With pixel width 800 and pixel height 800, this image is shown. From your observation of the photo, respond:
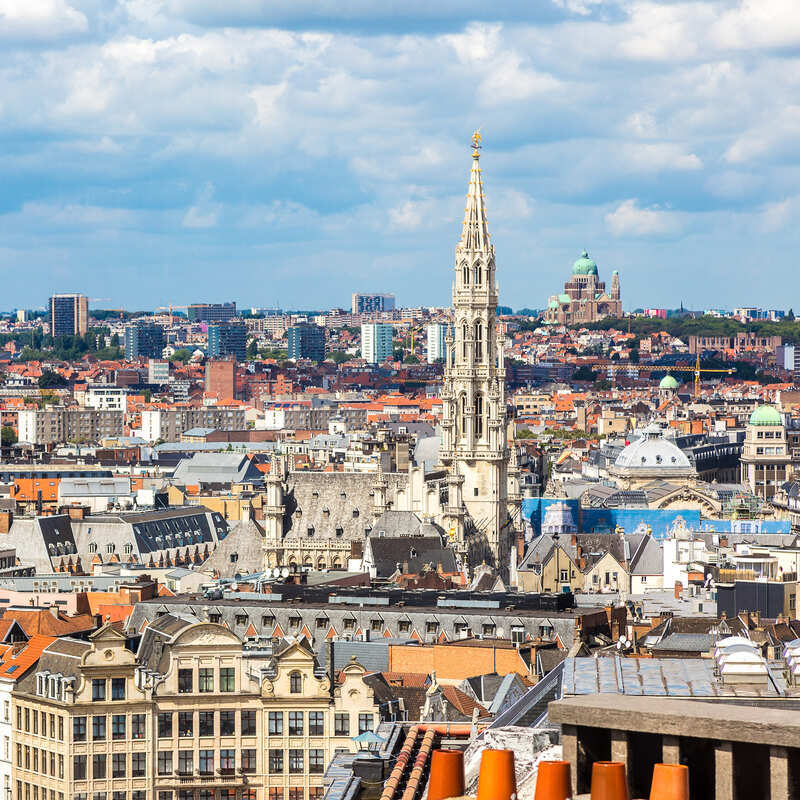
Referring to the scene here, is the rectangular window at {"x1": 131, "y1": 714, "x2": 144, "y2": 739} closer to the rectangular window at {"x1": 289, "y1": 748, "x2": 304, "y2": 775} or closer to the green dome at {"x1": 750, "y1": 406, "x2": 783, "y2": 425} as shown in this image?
the rectangular window at {"x1": 289, "y1": 748, "x2": 304, "y2": 775}

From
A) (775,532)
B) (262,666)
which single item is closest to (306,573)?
(262,666)

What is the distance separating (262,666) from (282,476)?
52.3 metres

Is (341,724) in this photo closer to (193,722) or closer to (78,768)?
(193,722)

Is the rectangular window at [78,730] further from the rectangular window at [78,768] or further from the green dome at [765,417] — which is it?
the green dome at [765,417]

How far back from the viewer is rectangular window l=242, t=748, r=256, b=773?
162 ft

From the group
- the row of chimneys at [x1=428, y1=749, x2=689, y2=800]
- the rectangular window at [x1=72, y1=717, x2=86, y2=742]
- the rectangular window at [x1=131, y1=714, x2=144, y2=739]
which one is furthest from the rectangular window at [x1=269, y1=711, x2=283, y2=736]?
the row of chimneys at [x1=428, y1=749, x2=689, y2=800]

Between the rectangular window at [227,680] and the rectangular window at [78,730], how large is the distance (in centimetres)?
327

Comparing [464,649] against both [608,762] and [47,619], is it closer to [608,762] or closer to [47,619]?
[47,619]

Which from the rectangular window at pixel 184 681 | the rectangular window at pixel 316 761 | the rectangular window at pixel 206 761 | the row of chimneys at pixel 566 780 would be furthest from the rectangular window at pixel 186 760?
the row of chimneys at pixel 566 780

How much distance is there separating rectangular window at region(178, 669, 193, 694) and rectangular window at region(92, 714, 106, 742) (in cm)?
187

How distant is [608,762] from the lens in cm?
1680

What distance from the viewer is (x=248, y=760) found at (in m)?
49.6

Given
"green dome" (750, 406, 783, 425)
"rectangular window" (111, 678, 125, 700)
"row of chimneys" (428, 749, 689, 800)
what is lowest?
"rectangular window" (111, 678, 125, 700)

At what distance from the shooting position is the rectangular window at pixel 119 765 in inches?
1941
